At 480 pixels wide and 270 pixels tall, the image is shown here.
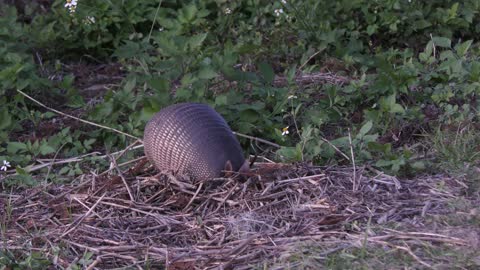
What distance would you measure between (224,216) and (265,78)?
1791 millimetres

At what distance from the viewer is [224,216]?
438 centimetres

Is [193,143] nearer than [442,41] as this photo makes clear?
Yes

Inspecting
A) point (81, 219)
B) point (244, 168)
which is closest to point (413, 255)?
point (244, 168)

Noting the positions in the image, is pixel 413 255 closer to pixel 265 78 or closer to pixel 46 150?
pixel 265 78

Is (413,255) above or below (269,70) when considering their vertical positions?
below

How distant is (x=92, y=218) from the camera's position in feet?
14.7

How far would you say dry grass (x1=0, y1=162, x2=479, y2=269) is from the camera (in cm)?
400

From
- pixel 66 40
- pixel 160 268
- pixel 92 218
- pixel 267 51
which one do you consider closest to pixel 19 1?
pixel 66 40

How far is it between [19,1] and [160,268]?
14.8 feet

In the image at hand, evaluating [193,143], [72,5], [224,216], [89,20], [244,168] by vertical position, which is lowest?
[224,216]

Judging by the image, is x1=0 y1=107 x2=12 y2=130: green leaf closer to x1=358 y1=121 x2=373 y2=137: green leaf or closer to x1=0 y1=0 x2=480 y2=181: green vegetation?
x1=0 y1=0 x2=480 y2=181: green vegetation

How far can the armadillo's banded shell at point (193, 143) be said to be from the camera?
4586 mm

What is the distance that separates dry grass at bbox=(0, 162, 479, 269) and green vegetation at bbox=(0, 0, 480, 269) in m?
0.15

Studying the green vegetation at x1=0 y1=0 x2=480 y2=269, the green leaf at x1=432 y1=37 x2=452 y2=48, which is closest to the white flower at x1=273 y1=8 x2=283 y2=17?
the green vegetation at x1=0 y1=0 x2=480 y2=269
